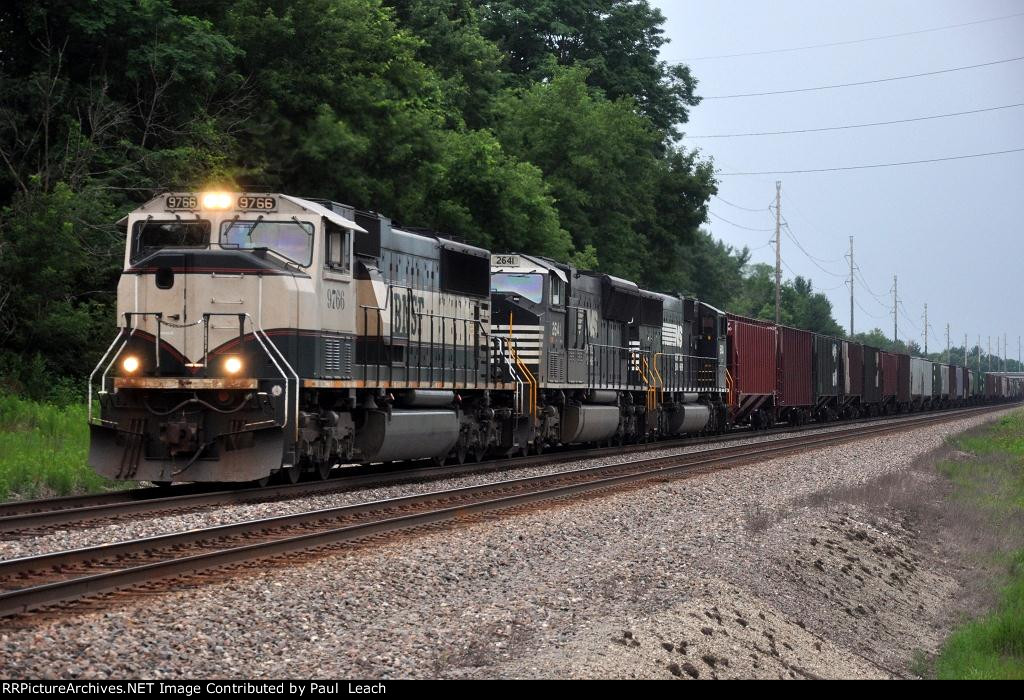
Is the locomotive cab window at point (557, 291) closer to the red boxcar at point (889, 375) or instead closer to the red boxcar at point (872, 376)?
the red boxcar at point (872, 376)

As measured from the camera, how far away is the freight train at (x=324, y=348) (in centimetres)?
1358

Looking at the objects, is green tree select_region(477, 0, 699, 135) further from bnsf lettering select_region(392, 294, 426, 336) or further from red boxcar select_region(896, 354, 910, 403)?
bnsf lettering select_region(392, 294, 426, 336)

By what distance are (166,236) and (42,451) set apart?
3807mm

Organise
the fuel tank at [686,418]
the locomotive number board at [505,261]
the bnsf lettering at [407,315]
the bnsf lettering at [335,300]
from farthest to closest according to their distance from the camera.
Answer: the fuel tank at [686,418]
the locomotive number board at [505,261]
the bnsf lettering at [407,315]
the bnsf lettering at [335,300]

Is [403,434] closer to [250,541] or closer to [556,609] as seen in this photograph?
[250,541]

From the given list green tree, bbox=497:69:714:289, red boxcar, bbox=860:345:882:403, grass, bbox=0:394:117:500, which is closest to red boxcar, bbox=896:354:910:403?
red boxcar, bbox=860:345:882:403

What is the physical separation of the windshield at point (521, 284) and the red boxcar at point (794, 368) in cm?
1966

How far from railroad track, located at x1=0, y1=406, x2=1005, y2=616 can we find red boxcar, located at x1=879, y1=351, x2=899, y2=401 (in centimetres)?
4092

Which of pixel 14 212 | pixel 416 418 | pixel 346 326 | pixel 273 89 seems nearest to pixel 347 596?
pixel 346 326

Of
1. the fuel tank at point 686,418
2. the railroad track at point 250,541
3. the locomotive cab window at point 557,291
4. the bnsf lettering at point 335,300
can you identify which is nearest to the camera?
the railroad track at point 250,541

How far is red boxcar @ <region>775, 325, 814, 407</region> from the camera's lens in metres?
40.5

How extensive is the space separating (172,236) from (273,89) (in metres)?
14.9

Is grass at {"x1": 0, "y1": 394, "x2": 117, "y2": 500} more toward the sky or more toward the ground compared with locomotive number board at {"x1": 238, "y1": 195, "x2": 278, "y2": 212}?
more toward the ground

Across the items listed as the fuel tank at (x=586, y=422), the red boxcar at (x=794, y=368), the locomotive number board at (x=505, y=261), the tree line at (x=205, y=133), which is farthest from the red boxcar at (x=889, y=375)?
the locomotive number board at (x=505, y=261)
